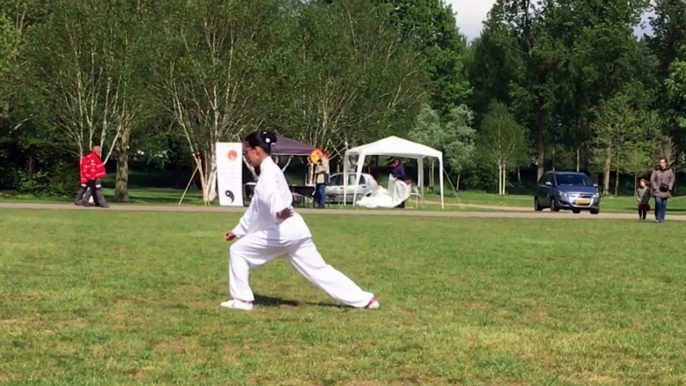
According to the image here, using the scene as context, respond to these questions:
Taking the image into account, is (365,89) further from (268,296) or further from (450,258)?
(268,296)

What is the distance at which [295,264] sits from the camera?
346 inches

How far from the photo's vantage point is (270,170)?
845 centimetres

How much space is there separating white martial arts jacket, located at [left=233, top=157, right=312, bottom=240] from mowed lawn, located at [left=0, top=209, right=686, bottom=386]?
782mm

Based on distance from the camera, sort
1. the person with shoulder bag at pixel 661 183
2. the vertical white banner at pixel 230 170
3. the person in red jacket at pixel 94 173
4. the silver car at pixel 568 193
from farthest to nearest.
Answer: the silver car at pixel 568 193
the vertical white banner at pixel 230 170
the person in red jacket at pixel 94 173
the person with shoulder bag at pixel 661 183

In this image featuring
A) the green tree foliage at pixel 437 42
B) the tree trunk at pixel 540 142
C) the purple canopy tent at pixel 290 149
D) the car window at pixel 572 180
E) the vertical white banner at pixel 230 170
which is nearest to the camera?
the vertical white banner at pixel 230 170

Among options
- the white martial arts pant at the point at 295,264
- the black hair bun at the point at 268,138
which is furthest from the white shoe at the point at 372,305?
the black hair bun at the point at 268,138

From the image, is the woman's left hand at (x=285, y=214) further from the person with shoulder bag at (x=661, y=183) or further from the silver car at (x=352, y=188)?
the silver car at (x=352, y=188)

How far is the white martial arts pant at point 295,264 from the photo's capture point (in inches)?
341

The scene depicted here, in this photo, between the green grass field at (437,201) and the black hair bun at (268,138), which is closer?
the black hair bun at (268,138)

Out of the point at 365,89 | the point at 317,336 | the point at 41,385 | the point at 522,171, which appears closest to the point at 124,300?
the point at 317,336

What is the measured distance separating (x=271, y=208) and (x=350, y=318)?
124 cm

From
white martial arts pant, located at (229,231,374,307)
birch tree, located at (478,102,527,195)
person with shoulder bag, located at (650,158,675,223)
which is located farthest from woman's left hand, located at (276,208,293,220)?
birch tree, located at (478,102,527,195)

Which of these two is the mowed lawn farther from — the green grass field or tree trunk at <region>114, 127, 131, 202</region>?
tree trunk at <region>114, 127, 131, 202</region>

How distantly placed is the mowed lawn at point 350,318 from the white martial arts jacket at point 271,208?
78cm
